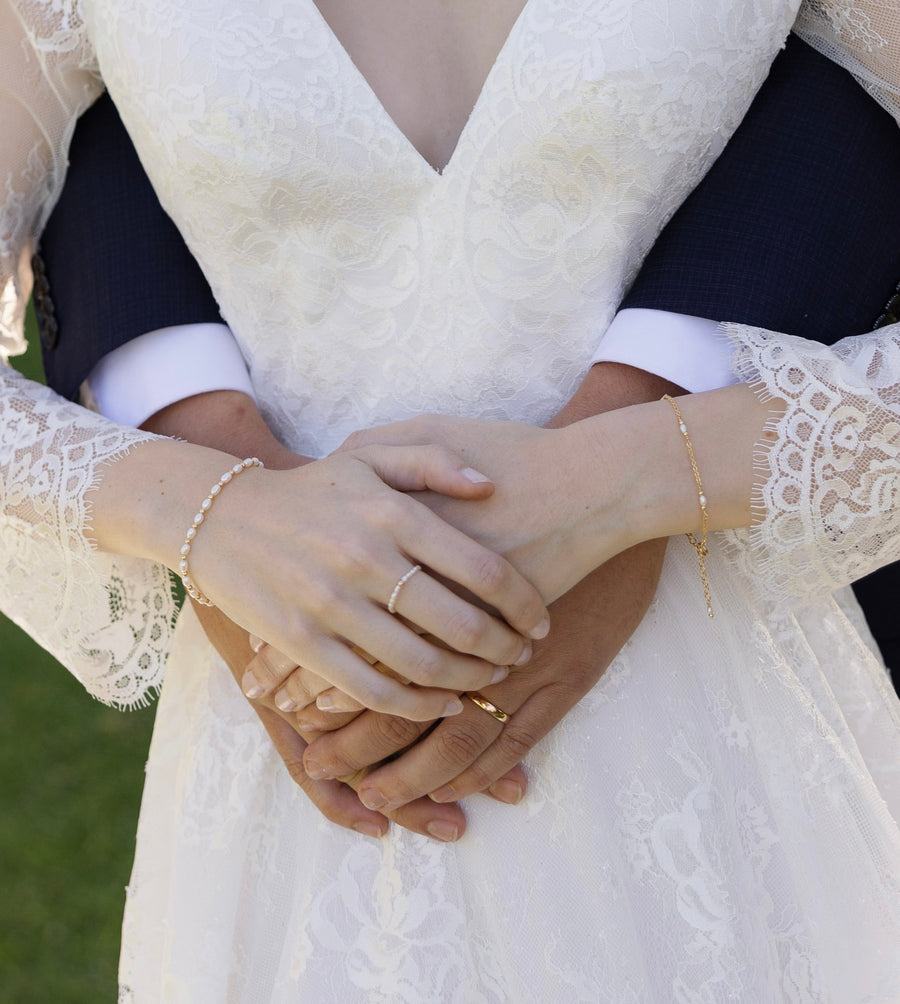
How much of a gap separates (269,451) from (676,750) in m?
0.66

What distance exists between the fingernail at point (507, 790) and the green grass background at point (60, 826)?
7.72ft

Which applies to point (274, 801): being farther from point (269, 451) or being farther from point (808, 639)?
point (808, 639)

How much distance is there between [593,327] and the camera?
57.0 inches

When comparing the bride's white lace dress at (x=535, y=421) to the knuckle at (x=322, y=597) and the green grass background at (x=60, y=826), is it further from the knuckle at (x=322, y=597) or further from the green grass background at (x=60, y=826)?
the green grass background at (x=60, y=826)

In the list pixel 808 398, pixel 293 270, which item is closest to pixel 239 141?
pixel 293 270

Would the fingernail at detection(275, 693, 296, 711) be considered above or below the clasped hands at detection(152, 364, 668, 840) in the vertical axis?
below

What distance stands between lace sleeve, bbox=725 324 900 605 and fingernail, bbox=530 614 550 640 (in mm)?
273

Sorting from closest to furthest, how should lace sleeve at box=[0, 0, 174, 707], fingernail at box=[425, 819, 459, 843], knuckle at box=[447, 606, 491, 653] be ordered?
1. knuckle at box=[447, 606, 491, 653]
2. fingernail at box=[425, 819, 459, 843]
3. lace sleeve at box=[0, 0, 174, 707]

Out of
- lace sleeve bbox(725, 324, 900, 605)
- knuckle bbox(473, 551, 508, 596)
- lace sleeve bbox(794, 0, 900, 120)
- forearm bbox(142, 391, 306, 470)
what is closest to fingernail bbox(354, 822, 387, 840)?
knuckle bbox(473, 551, 508, 596)

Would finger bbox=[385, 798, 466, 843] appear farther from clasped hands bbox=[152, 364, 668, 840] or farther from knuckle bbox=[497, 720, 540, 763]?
knuckle bbox=[497, 720, 540, 763]

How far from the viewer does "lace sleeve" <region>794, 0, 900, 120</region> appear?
4.44 feet

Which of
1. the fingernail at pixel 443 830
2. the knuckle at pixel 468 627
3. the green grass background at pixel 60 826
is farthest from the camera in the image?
the green grass background at pixel 60 826

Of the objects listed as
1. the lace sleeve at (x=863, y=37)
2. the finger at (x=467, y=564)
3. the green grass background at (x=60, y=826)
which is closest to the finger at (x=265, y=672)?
the finger at (x=467, y=564)

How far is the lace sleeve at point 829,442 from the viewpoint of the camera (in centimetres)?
127
